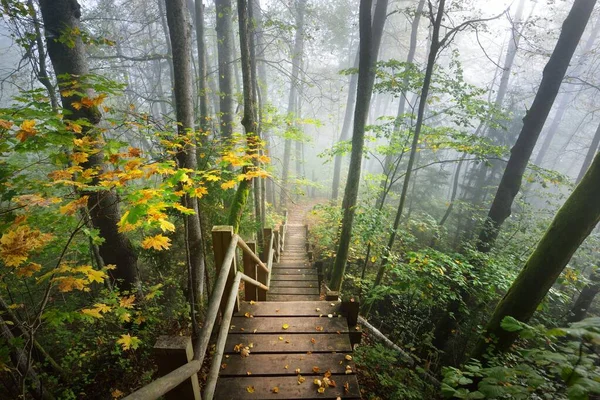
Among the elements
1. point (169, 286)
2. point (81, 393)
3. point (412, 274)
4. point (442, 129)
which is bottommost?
point (169, 286)

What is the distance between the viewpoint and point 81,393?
3680 mm

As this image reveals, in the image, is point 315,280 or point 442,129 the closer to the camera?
point 315,280

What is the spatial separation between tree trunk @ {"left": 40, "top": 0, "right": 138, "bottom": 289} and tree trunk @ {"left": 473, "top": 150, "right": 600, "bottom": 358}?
572 cm

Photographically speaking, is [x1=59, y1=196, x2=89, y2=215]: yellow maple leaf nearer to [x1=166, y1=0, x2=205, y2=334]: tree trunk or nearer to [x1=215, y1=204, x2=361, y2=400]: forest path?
[x1=166, y1=0, x2=205, y2=334]: tree trunk

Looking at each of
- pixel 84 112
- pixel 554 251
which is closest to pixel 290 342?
pixel 554 251

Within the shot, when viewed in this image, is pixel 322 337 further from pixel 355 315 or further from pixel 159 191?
pixel 159 191

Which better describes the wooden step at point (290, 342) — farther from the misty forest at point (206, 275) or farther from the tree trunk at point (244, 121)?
the tree trunk at point (244, 121)

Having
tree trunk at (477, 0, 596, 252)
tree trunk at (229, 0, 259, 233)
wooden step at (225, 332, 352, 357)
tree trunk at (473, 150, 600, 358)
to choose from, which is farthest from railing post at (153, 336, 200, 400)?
tree trunk at (477, 0, 596, 252)

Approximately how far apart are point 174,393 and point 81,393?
3493mm

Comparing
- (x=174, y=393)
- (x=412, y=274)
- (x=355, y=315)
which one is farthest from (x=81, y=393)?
(x=412, y=274)

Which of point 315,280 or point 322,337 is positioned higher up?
point 322,337

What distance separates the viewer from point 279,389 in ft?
8.46

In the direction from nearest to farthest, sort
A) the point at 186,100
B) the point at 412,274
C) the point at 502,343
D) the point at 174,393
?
the point at 174,393 → the point at 502,343 → the point at 186,100 → the point at 412,274

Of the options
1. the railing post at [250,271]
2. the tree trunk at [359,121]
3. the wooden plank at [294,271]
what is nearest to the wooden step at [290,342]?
the railing post at [250,271]
